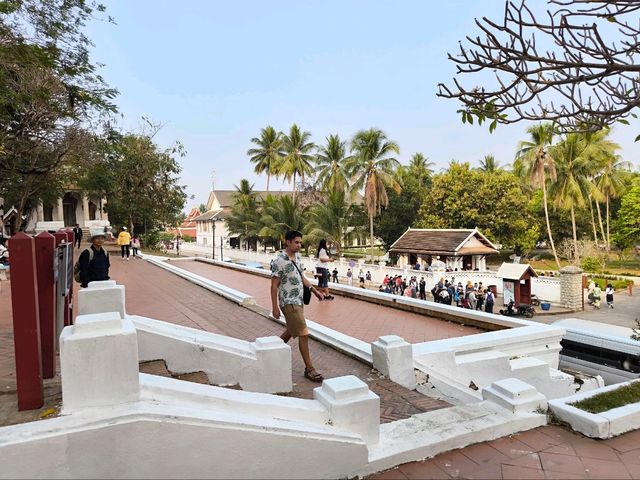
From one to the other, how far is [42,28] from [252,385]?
10.6 metres

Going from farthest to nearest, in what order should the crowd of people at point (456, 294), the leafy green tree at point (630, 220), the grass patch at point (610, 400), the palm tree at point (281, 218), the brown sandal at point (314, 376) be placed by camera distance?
the palm tree at point (281, 218) → the leafy green tree at point (630, 220) → the crowd of people at point (456, 294) → the brown sandal at point (314, 376) → the grass patch at point (610, 400)

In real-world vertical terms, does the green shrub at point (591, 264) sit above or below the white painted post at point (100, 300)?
below

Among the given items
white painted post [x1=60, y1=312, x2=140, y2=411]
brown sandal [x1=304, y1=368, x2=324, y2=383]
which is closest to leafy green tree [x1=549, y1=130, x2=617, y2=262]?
brown sandal [x1=304, y1=368, x2=324, y2=383]

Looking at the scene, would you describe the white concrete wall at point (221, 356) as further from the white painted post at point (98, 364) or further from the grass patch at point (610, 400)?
the grass patch at point (610, 400)

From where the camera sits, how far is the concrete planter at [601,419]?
3645mm

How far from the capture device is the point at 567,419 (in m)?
3.87

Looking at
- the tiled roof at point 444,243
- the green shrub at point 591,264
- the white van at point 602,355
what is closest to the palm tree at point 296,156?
the tiled roof at point 444,243

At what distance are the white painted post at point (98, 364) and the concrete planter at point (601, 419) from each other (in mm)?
3466

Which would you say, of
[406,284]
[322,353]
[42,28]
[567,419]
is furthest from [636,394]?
[406,284]

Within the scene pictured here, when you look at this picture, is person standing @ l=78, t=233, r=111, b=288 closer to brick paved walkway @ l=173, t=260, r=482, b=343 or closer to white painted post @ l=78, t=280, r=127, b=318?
white painted post @ l=78, t=280, r=127, b=318

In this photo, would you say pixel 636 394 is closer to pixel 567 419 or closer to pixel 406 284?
pixel 567 419

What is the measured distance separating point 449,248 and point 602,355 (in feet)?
65.0

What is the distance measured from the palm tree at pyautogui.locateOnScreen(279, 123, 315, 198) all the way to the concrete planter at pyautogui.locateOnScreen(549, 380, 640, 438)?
1547 inches

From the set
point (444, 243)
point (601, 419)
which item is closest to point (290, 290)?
point (601, 419)
